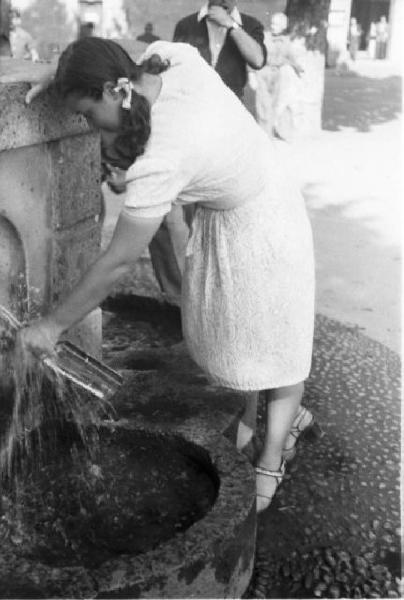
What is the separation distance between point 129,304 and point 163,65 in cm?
206

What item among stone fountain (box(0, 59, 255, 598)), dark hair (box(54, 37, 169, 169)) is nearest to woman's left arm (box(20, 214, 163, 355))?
dark hair (box(54, 37, 169, 169))

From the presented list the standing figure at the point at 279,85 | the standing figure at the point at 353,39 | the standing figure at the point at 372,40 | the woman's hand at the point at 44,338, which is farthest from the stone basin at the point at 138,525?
the standing figure at the point at 372,40

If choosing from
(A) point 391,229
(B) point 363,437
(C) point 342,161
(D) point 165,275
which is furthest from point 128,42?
(C) point 342,161

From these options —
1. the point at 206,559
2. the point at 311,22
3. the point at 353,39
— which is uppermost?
the point at 206,559

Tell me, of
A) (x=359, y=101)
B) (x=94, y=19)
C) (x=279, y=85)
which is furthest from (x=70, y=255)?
(x=94, y=19)

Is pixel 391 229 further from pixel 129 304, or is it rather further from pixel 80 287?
pixel 80 287

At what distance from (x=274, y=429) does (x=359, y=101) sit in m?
16.2

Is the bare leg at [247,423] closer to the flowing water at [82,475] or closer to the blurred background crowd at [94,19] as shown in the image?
the flowing water at [82,475]

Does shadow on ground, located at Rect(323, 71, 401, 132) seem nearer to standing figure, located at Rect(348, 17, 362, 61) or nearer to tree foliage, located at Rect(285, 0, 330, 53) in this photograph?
tree foliage, located at Rect(285, 0, 330, 53)

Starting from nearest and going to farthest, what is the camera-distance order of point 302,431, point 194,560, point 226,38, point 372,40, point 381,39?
1. point 194,560
2. point 302,431
3. point 226,38
4. point 381,39
5. point 372,40

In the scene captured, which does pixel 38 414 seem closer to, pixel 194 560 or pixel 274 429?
pixel 274 429

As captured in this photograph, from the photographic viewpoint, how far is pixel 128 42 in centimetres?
361

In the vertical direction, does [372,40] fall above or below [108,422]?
below

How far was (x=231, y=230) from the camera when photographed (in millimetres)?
2551
